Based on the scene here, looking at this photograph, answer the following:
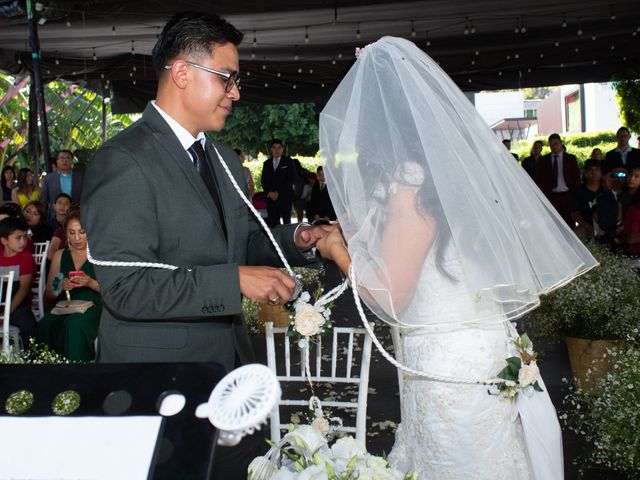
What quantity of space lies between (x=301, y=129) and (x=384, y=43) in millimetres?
28083

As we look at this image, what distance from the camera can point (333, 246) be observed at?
244cm

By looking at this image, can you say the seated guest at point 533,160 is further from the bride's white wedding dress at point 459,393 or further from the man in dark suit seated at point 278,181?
the bride's white wedding dress at point 459,393

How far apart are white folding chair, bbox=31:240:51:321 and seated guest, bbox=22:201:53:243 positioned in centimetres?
18

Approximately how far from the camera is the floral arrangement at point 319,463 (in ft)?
4.43

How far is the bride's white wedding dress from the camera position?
2.39 meters

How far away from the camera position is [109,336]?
2.00m

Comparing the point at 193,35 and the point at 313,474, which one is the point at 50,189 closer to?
the point at 193,35

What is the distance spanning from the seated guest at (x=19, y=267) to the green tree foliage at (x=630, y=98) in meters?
10.6

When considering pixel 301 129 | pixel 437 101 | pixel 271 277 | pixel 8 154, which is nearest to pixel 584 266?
pixel 437 101

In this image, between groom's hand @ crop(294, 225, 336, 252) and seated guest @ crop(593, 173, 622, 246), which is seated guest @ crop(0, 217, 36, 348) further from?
seated guest @ crop(593, 173, 622, 246)

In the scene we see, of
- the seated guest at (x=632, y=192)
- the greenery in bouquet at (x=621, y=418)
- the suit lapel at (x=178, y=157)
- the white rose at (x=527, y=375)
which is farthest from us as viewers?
the seated guest at (x=632, y=192)

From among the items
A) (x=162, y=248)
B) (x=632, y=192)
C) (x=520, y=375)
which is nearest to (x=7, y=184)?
(x=632, y=192)

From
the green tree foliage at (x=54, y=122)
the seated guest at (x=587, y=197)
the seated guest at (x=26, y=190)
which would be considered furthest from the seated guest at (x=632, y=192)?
the green tree foliage at (x=54, y=122)

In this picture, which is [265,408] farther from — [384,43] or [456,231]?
[384,43]
